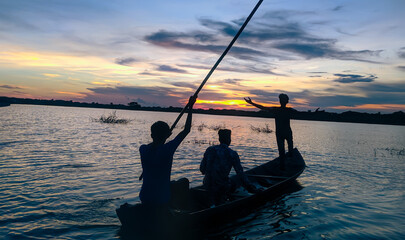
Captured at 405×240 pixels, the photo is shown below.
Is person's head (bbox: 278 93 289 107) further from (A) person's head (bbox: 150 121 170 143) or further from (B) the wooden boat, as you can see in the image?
(A) person's head (bbox: 150 121 170 143)

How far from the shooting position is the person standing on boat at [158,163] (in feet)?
15.6

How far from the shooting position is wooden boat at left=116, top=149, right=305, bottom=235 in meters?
5.25

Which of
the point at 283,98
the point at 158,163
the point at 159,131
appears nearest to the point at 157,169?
the point at 158,163

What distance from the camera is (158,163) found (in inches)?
190

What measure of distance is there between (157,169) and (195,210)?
270cm

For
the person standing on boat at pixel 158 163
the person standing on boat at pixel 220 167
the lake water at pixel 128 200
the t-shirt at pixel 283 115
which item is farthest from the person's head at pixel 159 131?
the t-shirt at pixel 283 115

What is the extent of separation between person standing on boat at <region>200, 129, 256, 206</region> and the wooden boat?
362 mm

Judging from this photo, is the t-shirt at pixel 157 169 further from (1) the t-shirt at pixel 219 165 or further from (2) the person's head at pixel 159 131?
(1) the t-shirt at pixel 219 165

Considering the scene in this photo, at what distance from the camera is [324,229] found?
7.31m

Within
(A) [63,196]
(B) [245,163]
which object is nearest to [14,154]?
(A) [63,196]

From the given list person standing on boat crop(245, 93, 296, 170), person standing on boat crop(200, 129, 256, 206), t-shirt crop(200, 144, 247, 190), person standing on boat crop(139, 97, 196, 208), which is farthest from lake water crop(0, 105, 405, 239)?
person standing on boat crop(245, 93, 296, 170)

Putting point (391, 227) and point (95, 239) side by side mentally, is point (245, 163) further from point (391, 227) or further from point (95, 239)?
point (95, 239)

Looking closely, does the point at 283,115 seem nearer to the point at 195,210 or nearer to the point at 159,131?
the point at 195,210

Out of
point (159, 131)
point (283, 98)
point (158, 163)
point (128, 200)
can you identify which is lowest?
point (128, 200)
